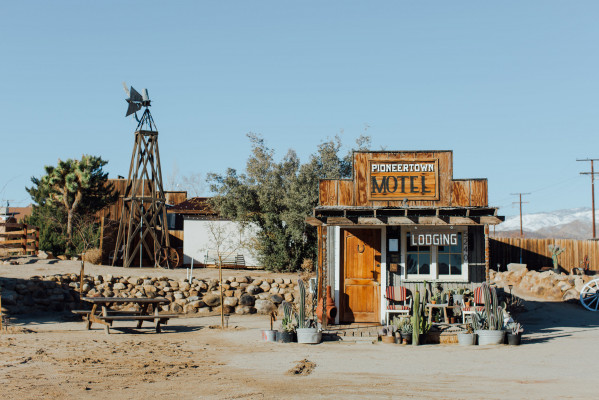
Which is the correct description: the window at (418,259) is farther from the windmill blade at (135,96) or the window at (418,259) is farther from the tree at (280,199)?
the windmill blade at (135,96)

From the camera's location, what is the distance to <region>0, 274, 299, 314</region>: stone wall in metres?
22.6

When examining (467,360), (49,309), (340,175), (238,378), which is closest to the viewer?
(238,378)

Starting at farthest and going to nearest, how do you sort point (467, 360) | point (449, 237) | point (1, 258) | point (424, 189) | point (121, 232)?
point (121, 232) < point (1, 258) < point (424, 189) < point (449, 237) < point (467, 360)

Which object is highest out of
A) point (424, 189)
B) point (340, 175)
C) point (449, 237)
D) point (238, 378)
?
point (340, 175)

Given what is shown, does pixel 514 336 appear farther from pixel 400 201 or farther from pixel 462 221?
pixel 400 201

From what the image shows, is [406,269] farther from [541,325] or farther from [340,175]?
[340,175]

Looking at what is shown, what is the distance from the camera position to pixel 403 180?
1733 cm

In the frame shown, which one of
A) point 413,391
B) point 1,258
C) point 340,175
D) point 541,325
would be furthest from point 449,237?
point 1,258

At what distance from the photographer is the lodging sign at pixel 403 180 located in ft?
56.6

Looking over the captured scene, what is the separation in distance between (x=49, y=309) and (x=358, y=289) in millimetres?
11134

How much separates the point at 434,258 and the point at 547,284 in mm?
12654

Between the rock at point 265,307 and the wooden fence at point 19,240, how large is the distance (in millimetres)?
10965

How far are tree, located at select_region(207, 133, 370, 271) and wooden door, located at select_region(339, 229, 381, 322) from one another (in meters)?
10.9

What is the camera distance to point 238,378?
10383 millimetres
